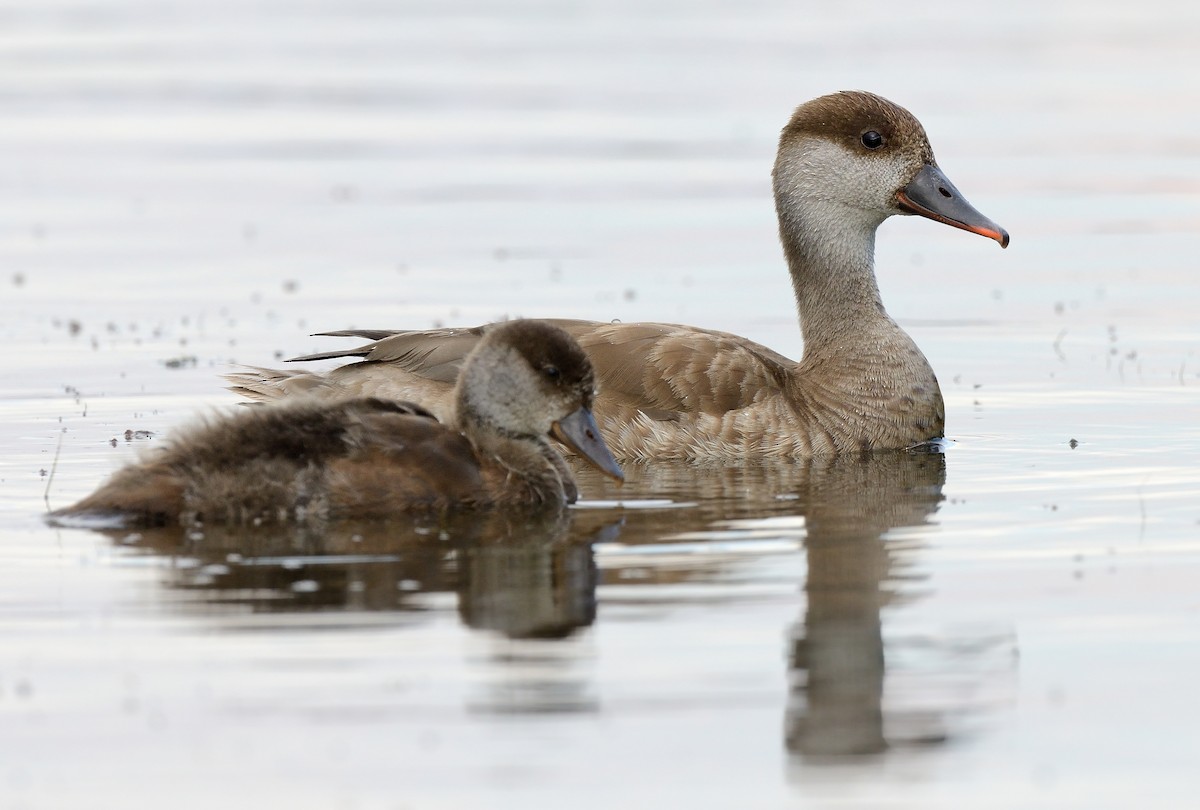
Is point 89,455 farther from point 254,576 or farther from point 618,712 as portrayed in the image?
point 618,712

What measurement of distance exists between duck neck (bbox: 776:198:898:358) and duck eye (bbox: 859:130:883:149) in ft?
1.36

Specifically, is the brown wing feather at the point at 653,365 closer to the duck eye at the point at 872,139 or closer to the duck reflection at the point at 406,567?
the duck eye at the point at 872,139

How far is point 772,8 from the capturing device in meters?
41.3

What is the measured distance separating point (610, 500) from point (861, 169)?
3.15 metres

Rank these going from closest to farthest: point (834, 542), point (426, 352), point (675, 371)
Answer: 1. point (834, 542)
2. point (675, 371)
3. point (426, 352)

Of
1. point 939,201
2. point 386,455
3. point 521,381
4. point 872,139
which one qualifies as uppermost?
point 872,139

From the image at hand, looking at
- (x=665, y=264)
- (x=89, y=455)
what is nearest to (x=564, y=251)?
(x=665, y=264)

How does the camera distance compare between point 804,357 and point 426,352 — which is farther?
point 804,357

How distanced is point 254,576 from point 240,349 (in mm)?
6581

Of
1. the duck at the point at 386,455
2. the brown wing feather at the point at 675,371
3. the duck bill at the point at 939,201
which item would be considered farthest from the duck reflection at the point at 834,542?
the duck bill at the point at 939,201

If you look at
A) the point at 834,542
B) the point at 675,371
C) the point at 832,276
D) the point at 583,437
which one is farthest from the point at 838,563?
the point at 832,276

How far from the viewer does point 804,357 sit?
12.2 meters

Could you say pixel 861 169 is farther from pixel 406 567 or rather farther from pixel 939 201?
pixel 406 567

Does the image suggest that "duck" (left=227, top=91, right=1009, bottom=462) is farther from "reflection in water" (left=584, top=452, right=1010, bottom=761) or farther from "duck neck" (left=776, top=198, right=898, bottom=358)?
"reflection in water" (left=584, top=452, right=1010, bottom=761)
